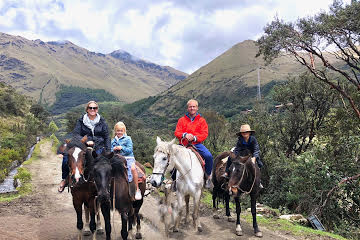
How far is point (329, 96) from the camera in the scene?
56.2 ft

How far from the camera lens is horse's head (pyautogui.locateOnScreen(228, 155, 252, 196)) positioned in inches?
267

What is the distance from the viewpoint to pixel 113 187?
5.56 meters

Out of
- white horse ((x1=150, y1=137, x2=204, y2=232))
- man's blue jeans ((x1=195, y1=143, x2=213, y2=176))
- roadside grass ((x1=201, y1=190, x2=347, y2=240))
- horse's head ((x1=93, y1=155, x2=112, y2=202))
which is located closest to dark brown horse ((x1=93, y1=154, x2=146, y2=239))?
horse's head ((x1=93, y1=155, x2=112, y2=202))

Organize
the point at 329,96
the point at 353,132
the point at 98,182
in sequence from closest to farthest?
the point at 98,182 → the point at 353,132 → the point at 329,96

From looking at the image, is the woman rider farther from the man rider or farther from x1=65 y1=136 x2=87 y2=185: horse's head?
the man rider

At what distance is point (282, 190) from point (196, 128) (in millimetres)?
9439

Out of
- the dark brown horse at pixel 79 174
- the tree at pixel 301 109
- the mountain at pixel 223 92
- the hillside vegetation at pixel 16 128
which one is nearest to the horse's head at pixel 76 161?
the dark brown horse at pixel 79 174

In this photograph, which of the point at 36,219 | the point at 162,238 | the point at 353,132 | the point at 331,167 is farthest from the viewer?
the point at 353,132

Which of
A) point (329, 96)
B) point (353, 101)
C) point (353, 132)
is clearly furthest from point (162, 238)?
point (329, 96)

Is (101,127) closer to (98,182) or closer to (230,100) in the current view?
(98,182)

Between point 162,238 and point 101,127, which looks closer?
point 101,127

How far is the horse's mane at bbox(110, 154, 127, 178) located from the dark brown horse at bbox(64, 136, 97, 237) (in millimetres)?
552

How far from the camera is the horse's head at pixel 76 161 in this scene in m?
5.15

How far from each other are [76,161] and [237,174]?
4.07 meters
